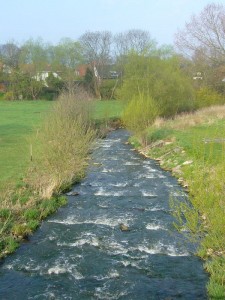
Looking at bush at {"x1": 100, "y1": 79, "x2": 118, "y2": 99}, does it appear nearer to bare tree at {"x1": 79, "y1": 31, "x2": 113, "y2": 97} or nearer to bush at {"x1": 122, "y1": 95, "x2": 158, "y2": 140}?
bare tree at {"x1": 79, "y1": 31, "x2": 113, "y2": 97}

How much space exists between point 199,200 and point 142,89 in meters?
32.1

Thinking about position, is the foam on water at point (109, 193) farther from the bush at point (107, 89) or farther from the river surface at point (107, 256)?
the bush at point (107, 89)

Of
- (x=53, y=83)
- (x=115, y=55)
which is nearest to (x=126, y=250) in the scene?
(x=53, y=83)

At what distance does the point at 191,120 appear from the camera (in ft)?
128

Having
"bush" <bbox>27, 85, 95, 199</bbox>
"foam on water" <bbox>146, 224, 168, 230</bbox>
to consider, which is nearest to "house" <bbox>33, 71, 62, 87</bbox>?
"bush" <bbox>27, 85, 95, 199</bbox>

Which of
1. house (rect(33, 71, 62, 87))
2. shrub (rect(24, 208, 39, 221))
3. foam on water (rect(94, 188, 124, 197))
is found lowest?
foam on water (rect(94, 188, 124, 197))

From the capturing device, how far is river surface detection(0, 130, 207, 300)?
→ 433 inches

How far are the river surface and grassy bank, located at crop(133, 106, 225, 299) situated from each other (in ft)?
2.18

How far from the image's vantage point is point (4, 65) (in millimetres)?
81438

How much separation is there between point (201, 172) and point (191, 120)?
97.9ft

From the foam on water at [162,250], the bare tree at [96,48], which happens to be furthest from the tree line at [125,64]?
the foam on water at [162,250]

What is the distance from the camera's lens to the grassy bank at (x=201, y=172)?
28.7 feet

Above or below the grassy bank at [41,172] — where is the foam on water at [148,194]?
below

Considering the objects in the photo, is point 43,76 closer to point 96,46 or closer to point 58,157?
point 96,46
